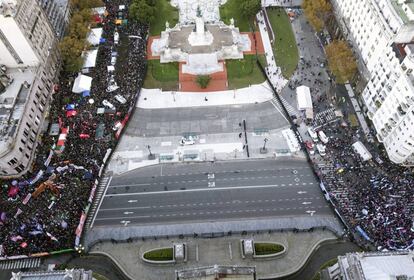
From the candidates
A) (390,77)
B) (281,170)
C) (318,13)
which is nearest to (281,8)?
(318,13)

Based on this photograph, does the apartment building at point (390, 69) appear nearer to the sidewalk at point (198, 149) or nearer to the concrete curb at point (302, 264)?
the sidewalk at point (198, 149)

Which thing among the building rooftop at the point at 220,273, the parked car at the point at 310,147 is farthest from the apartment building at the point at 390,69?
the building rooftop at the point at 220,273

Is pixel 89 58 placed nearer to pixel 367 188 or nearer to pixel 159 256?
pixel 159 256

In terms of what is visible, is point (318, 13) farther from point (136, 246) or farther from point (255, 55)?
point (136, 246)

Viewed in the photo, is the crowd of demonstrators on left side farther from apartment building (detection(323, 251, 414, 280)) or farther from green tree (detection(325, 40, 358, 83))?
apartment building (detection(323, 251, 414, 280))

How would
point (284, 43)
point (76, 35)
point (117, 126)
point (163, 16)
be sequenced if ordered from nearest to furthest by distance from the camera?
point (117, 126) < point (76, 35) < point (284, 43) < point (163, 16)

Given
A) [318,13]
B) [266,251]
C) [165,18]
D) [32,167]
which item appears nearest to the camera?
[266,251]

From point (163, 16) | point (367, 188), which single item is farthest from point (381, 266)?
point (163, 16)
